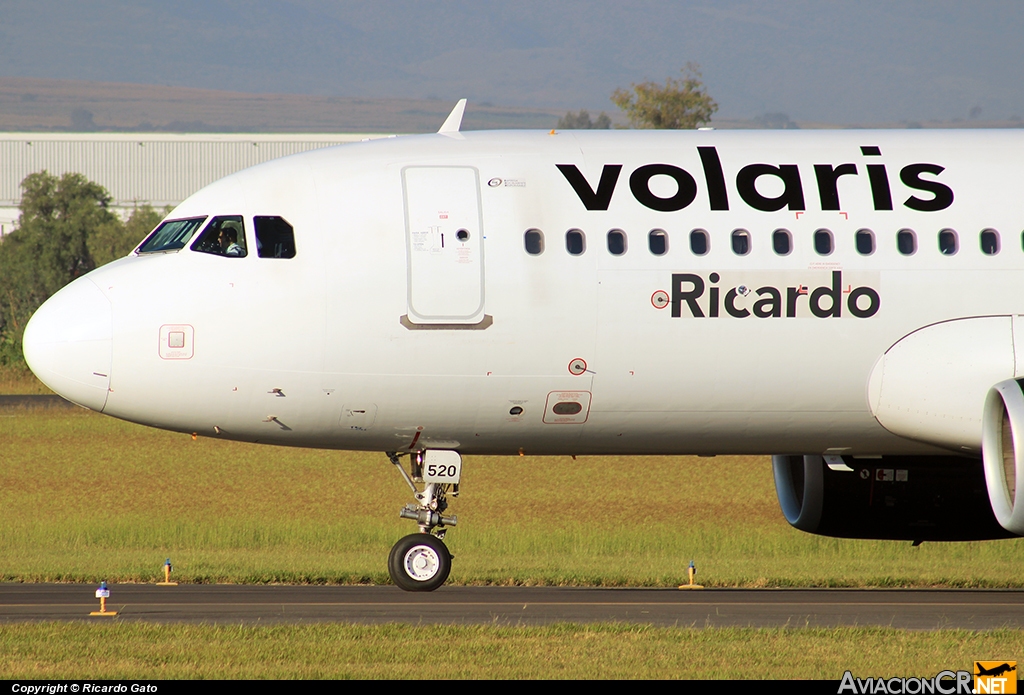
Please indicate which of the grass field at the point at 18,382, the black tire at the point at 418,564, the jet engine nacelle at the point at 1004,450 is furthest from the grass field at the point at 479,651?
the grass field at the point at 18,382

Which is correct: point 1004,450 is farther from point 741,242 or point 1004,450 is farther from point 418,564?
point 418,564

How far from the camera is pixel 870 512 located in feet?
62.3

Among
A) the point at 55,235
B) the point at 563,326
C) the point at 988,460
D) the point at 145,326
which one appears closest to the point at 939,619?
the point at 988,460

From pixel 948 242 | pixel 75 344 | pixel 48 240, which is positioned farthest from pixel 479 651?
pixel 48 240

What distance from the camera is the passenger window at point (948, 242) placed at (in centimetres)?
1633

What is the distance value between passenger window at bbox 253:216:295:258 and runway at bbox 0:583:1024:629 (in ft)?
13.6

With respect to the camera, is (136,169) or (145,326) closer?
(145,326)

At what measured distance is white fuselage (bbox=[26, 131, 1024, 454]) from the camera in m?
15.8

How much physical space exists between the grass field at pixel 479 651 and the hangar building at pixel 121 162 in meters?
100.0

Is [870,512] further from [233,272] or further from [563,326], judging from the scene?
[233,272]

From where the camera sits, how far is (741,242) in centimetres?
1617

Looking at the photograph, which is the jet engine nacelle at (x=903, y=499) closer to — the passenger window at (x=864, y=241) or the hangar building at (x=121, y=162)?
the passenger window at (x=864, y=241)

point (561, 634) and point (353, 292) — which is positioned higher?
point (353, 292)

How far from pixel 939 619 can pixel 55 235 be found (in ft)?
264
